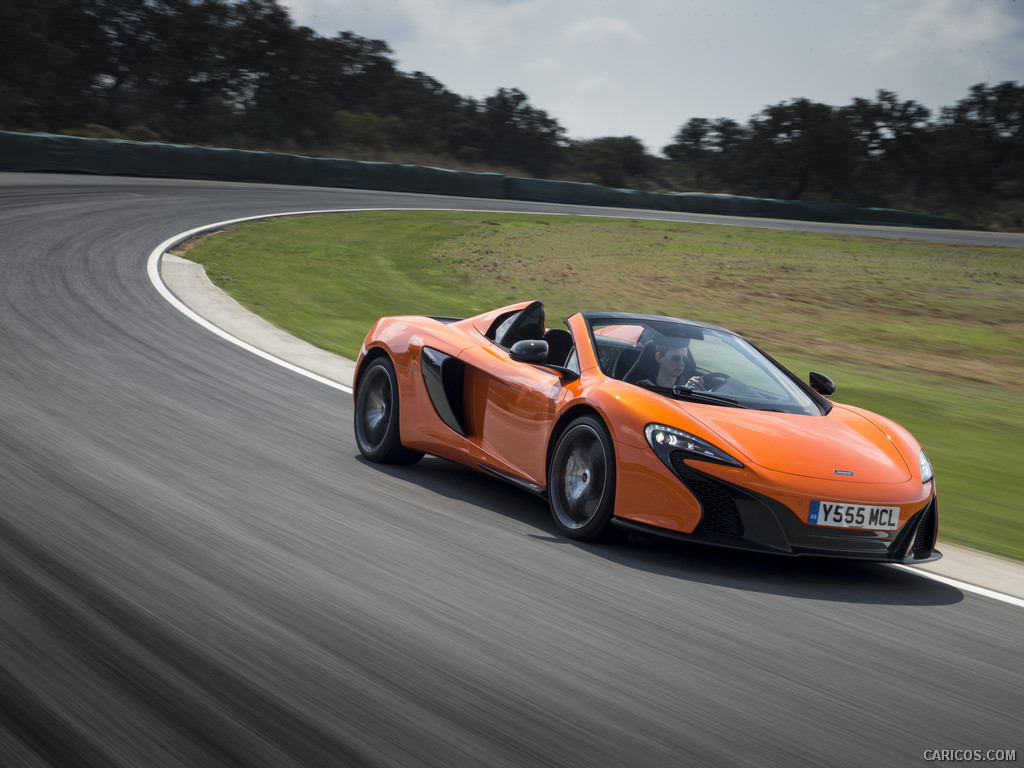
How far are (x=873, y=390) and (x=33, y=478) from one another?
8.56 m

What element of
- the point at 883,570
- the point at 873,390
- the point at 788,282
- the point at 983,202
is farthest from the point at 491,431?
Answer: the point at 983,202

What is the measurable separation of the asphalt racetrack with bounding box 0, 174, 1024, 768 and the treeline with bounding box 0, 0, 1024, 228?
37.6 metres

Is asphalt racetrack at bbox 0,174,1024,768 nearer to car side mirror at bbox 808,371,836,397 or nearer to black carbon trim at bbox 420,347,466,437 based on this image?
black carbon trim at bbox 420,347,466,437

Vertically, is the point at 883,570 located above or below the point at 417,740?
below

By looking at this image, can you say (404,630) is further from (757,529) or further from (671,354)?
(671,354)

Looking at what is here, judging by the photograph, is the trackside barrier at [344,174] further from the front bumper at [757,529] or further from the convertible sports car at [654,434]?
the front bumper at [757,529]

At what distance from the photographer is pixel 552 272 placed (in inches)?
836

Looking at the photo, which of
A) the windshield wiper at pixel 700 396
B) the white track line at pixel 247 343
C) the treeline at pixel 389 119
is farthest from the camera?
the treeline at pixel 389 119

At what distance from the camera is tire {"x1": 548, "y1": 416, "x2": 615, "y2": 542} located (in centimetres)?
539

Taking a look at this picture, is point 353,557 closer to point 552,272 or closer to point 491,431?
point 491,431

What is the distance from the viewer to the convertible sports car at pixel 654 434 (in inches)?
199

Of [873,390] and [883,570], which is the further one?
[873,390]

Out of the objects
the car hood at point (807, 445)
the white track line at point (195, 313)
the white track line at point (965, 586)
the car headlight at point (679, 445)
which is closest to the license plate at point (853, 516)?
the car hood at point (807, 445)
